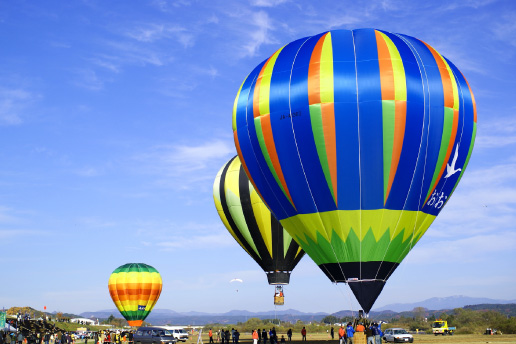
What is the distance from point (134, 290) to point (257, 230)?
702 inches

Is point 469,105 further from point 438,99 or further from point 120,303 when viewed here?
point 120,303

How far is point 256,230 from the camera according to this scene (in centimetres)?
3612

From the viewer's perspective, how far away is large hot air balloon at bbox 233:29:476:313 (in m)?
22.7

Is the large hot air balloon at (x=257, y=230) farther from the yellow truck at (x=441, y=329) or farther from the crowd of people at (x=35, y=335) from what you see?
the yellow truck at (x=441, y=329)

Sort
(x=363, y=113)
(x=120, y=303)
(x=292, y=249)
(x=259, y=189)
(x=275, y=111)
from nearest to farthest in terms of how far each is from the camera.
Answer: (x=363, y=113) → (x=275, y=111) → (x=259, y=189) → (x=292, y=249) → (x=120, y=303)

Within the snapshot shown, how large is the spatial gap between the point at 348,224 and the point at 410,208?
8.32ft

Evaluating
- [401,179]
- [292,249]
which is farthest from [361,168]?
[292,249]

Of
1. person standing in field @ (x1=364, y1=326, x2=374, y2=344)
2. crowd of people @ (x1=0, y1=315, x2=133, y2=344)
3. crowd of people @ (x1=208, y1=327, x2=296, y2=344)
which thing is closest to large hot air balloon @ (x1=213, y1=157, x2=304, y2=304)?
crowd of people @ (x1=208, y1=327, x2=296, y2=344)

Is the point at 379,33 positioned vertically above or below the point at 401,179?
above

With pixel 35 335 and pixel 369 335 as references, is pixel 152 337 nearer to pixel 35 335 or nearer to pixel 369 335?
pixel 35 335

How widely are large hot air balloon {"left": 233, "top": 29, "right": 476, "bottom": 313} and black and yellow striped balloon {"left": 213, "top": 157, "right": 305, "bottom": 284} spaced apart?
36.4 feet

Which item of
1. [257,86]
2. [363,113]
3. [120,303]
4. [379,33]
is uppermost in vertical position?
[379,33]

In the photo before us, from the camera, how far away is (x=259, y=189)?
85.8 ft

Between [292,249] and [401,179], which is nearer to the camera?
[401,179]
